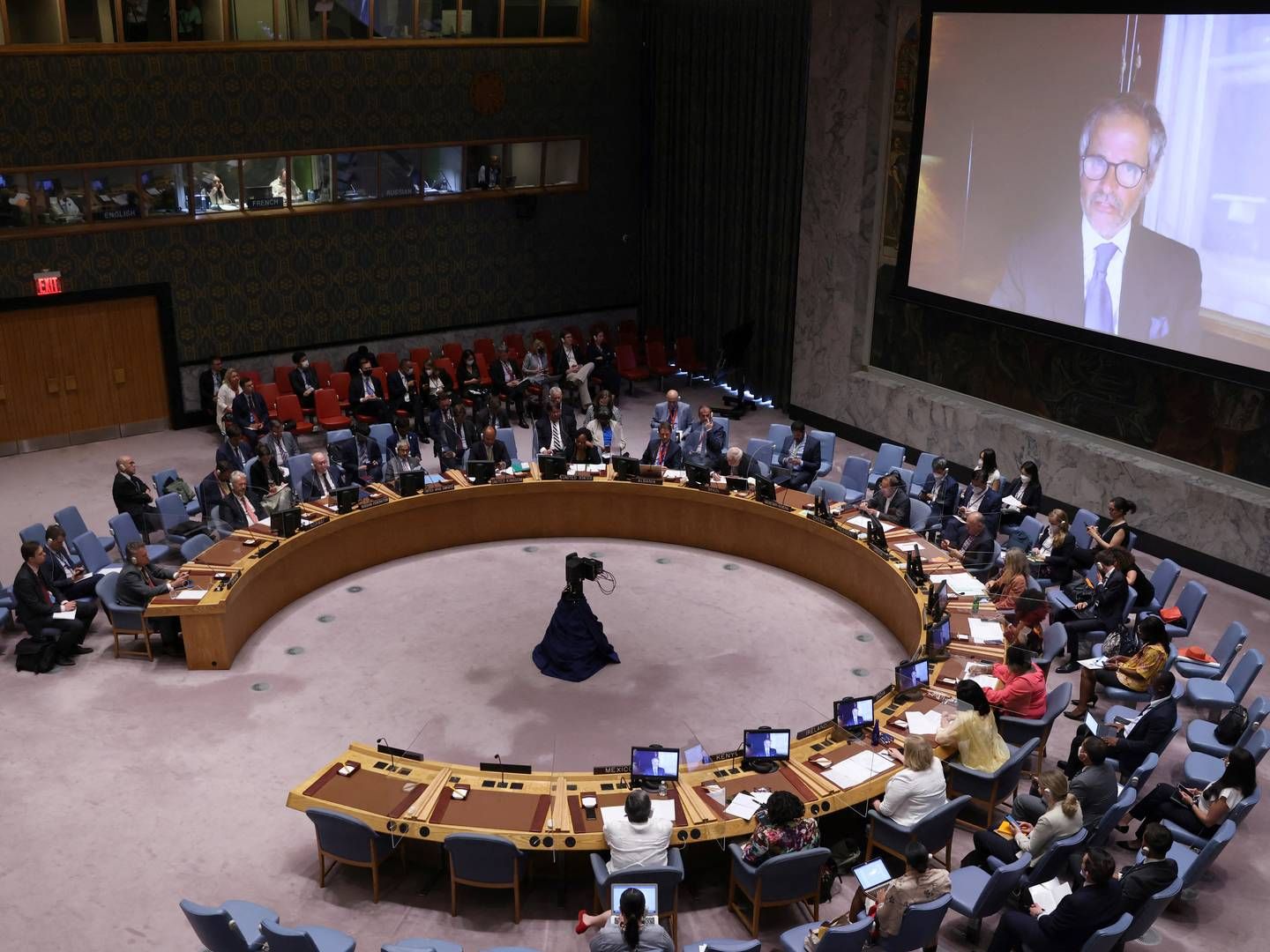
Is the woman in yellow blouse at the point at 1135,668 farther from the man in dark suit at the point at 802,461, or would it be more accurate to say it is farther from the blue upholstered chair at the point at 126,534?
the blue upholstered chair at the point at 126,534

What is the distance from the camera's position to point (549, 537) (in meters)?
13.7

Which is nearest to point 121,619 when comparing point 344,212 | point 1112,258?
point 344,212

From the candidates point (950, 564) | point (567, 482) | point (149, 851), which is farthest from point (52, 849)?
point (950, 564)

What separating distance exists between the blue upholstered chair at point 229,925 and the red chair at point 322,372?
1055cm

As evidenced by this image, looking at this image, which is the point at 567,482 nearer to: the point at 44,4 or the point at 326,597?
the point at 326,597

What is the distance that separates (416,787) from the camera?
26.6 ft

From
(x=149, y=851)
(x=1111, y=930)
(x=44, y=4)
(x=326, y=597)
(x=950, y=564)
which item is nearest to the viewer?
(x=1111, y=930)

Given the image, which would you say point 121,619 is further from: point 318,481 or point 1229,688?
point 1229,688

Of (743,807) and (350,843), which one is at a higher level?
(743,807)

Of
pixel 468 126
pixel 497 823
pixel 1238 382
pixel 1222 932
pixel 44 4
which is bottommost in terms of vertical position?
pixel 1222 932

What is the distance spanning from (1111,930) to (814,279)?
11443mm

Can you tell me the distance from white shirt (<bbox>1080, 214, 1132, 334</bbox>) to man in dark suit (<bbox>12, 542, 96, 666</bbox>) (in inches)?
419

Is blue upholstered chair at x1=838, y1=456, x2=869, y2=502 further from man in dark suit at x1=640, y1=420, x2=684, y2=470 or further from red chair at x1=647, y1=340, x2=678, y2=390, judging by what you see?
red chair at x1=647, y1=340, x2=678, y2=390

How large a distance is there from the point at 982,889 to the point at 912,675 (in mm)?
1913
